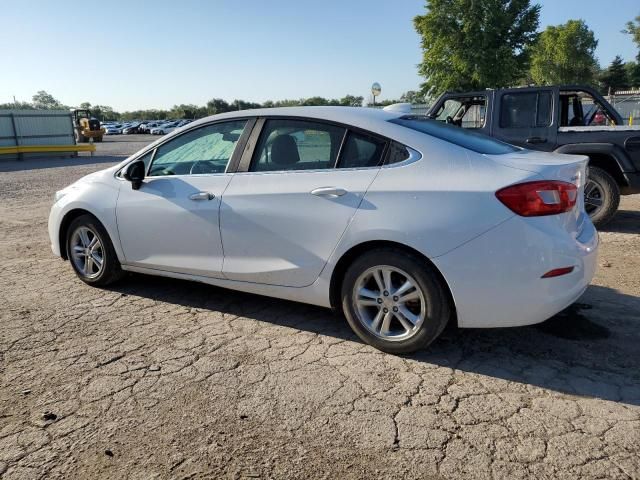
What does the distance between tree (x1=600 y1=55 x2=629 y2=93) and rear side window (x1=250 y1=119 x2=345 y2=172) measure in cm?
9107

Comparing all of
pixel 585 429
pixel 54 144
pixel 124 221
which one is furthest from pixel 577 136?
pixel 54 144

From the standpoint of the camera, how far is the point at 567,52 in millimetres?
66625

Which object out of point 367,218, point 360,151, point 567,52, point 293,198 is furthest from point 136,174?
point 567,52

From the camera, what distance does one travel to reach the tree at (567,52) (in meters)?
66.6

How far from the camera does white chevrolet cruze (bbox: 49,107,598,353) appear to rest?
9.86 ft

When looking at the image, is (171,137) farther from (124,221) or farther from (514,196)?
(514,196)

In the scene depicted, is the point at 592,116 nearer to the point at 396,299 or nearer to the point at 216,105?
the point at 396,299

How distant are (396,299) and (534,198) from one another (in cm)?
102

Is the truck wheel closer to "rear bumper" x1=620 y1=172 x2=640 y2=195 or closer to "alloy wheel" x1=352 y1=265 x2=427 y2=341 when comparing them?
"rear bumper" x1=620 y1=172 x2=640 y2=195

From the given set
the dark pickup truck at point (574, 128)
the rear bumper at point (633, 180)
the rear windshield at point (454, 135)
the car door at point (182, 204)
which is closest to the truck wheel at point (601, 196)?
the dark pickup truck at point (574, 128)

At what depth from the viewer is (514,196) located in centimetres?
296

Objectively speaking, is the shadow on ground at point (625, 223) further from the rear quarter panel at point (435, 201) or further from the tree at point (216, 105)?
the tree at point (216, 105)

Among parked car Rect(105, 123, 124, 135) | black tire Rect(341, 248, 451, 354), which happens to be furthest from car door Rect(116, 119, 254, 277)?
parked car Rect(105, 123, 124, 135)

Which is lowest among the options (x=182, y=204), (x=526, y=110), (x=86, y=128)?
(x=86, y=128)
